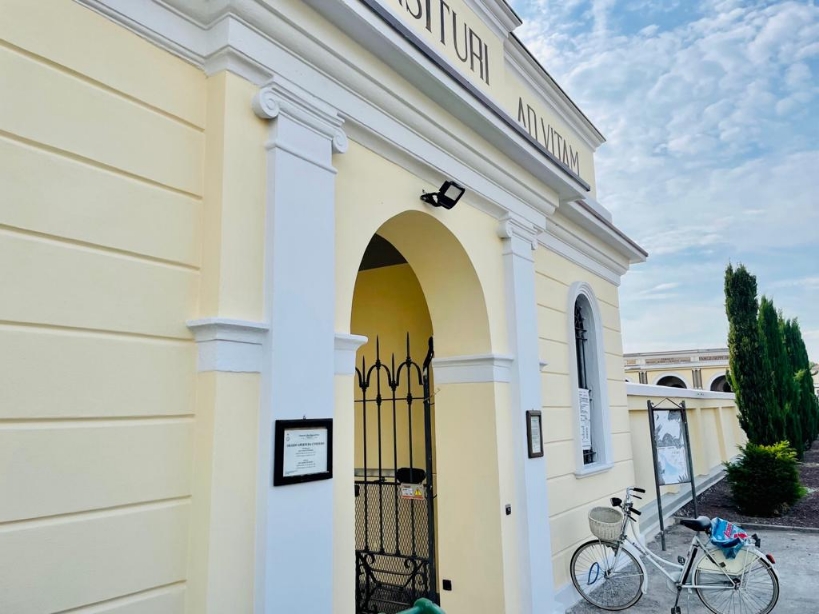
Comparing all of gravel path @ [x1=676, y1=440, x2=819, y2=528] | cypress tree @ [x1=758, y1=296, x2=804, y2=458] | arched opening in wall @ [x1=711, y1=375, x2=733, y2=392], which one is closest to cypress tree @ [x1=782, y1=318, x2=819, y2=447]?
cypress tree @ [x1=758, y1=296, x2=804, y2=458]

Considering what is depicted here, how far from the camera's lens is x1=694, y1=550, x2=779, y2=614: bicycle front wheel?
4887 millimetres

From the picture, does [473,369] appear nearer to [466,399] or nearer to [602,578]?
[466,399]

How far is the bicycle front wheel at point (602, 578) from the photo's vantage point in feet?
17.5

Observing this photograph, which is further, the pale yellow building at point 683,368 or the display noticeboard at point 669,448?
the pale yellow building at point 683,368

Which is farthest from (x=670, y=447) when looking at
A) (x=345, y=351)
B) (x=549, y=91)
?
(x=345, y=351)

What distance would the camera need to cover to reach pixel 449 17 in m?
4.48

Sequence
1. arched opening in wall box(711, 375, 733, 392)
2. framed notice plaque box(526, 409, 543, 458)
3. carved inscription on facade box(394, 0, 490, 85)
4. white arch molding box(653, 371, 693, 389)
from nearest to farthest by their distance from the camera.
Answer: carved inscription on facade box(394, 0, 490, 85) < framed notice plaque box(526, 409, 543, 458) < arched opening in wall box(711, 375, 733, 392) < white arch molding box(653, 371, 693, 389)

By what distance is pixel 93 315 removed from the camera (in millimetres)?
2232

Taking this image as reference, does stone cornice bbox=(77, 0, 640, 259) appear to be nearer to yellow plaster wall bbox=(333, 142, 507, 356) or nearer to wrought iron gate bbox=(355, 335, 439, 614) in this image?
yellow plaster wall bbox=(333, 142, 507, 356)

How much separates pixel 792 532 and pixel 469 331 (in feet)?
23.1

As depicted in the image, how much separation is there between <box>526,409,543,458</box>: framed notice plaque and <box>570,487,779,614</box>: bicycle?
1.21 meters

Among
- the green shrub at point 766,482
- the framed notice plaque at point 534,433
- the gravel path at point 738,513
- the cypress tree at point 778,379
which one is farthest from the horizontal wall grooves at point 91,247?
Answer: the cypress tree at point 778,379

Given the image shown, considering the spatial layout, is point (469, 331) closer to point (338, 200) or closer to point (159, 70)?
point (338, 200)

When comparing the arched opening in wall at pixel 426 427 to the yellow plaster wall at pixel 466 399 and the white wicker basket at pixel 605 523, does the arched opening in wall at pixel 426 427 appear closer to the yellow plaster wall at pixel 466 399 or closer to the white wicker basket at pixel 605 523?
the yellow plaster wall at pixel 466 399
